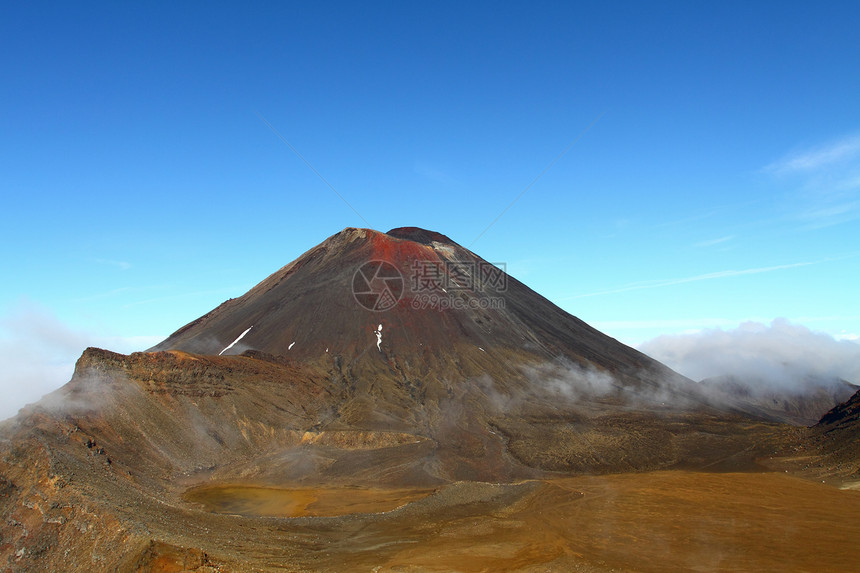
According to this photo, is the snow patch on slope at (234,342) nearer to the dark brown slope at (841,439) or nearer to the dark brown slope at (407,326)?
the dark brown slope at (407,326)

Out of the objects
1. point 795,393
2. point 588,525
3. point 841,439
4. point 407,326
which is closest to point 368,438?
point 407,326

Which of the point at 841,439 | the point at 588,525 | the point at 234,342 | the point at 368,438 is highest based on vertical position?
the point at 234,342

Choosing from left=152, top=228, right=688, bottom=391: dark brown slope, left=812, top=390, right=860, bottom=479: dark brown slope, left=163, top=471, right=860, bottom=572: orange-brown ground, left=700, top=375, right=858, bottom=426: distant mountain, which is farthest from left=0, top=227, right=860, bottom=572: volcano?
left=700, top=375, right=858, bottom=426: distant mountain

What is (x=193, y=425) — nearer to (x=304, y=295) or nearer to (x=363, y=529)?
(x=363, y=529)

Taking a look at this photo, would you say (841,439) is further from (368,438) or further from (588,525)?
(368,438)

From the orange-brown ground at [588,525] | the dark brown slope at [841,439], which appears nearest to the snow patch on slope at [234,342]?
the orange-brown ground at [588,525]

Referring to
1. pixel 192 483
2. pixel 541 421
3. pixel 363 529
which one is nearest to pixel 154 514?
pixel 363 529

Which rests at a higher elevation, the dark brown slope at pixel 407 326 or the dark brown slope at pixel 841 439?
the dark brown slope at pixel 407 326

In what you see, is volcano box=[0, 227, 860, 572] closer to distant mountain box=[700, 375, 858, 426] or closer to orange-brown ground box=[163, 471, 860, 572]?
orange-brown ground box=[163, 471, 860, 572]
